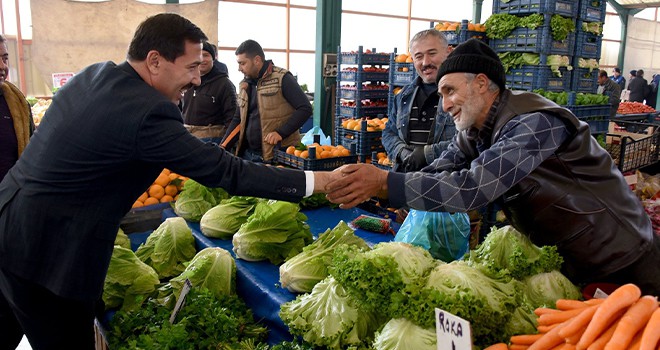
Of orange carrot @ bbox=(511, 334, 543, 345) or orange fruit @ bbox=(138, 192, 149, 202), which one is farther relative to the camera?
orange fruit @ bbox=(138, 192, 149, 202)

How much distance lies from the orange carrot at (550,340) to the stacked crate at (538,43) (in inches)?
208

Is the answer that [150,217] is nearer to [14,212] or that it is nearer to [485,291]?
[14,212]

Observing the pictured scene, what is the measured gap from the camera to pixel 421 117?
3.79 m

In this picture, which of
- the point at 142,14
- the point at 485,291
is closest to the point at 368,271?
the point at 485,291

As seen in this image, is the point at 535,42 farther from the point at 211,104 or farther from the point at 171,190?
the point at 171,190

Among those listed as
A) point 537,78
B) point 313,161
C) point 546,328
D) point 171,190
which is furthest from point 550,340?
point 537,78

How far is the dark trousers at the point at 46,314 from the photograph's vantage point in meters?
1.92

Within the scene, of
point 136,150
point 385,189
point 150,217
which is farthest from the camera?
point 150,217

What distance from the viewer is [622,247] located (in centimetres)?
189

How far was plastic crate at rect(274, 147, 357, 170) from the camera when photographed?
3930 mm

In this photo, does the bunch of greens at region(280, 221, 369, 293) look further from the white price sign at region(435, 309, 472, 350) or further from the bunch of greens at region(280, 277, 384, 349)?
the white price sign at region(435, 309, 472, 350)

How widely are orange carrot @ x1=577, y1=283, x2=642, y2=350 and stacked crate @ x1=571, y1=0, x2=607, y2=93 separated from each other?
591 cm

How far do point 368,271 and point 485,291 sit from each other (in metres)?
0.35

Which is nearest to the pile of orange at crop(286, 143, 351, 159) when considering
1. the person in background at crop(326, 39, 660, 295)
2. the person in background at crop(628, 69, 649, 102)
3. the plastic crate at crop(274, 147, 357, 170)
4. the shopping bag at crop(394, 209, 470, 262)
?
the plastic crate at crop(274, 147, 357, 170)
